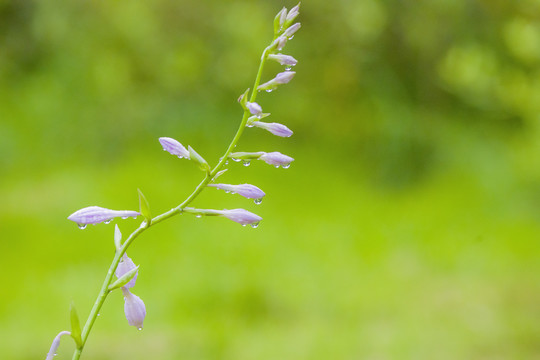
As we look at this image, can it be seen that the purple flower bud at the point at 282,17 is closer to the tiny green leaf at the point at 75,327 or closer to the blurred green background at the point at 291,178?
the tiny green leaf at the point at 75,327

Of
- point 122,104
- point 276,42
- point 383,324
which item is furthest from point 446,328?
point 122,104

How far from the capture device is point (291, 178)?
4629mm

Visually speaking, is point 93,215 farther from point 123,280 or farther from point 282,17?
point 282,17

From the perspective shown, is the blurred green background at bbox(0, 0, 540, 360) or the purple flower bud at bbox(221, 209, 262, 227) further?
the blurred green background at bbox(0, 0, 540, 360)

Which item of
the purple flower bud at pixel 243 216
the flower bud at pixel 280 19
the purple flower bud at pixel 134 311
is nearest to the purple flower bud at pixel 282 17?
the flower bud at pixel 280 19

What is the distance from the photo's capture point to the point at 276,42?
2.47 ft

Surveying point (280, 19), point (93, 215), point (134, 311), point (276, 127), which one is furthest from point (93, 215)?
point (280, 19)

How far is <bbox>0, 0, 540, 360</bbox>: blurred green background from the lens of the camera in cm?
315

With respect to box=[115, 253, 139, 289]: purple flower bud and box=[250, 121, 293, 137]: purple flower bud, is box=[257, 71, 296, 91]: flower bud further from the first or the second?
box=[115, 253, 139, 289]: purple flower bud

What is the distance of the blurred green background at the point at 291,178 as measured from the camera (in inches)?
124

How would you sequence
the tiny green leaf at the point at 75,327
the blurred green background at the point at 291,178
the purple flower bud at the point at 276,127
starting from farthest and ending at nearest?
the blurred green background at the point at 291,178, the purple flower bud at the point at 276,127, the tiny green leaf at the point at 75,327

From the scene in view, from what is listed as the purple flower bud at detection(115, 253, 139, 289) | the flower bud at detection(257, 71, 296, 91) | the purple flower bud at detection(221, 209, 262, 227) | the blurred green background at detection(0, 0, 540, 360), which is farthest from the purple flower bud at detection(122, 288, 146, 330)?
the blurred green background at detection(0, 0, 540, 360)

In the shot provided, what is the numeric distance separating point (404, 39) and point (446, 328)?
2.77 m

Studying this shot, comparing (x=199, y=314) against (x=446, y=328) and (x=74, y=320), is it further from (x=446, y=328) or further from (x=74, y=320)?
(x=74, y=320)
